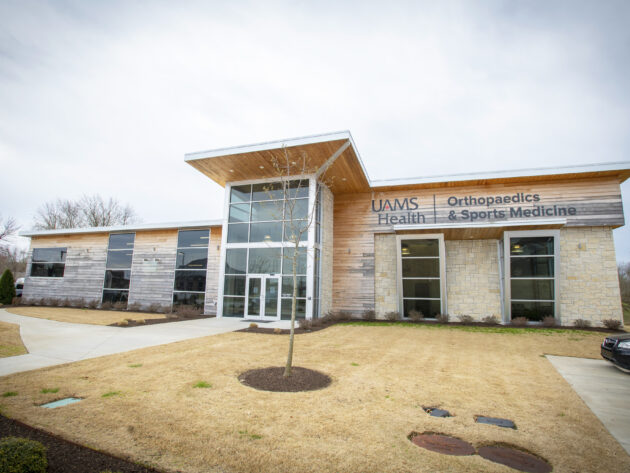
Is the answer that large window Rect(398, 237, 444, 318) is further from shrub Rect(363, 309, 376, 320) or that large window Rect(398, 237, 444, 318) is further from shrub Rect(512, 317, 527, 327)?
shrub Rect(512, 317, 527, 327)

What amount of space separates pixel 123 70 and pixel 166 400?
13.2 m

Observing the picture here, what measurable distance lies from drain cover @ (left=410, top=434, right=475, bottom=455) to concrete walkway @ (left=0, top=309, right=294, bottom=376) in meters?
6.89

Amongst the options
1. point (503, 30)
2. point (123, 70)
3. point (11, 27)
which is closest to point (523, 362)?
point (503, 30)

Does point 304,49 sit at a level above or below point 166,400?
above

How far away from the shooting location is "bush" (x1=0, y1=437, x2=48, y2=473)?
247 centimetres

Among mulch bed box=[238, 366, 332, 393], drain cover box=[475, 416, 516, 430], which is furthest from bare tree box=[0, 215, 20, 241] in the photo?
drain cover box=[475, 416, 516, 430]

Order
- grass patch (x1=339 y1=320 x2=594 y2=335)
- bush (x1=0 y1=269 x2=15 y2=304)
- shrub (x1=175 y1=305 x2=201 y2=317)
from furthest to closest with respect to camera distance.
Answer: bush (x1=0 y1=269 x2=15 y2=304), shrub (x1=175 y1=305 x2=201 y2=317), grass patch (x1=339 y1=320 x2=594 y2=335)

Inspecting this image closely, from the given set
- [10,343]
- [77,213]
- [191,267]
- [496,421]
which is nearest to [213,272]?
[191,267]

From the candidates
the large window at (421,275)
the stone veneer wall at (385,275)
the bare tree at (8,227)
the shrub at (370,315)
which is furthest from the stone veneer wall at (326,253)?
the bare tree at (8,227)

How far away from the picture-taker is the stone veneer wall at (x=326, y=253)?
16.7 m

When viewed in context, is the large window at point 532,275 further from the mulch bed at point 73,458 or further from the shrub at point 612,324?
the mulch bed at point 73,458

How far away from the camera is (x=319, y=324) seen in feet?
47.1

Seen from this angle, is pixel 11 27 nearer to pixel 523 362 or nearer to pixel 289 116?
pixel 523 362

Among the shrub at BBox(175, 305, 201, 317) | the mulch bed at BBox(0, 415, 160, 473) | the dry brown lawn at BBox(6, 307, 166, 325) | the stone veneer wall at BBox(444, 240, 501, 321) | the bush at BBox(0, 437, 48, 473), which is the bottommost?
the dry brown lawn at BBox(6, 307, 166, 325)
